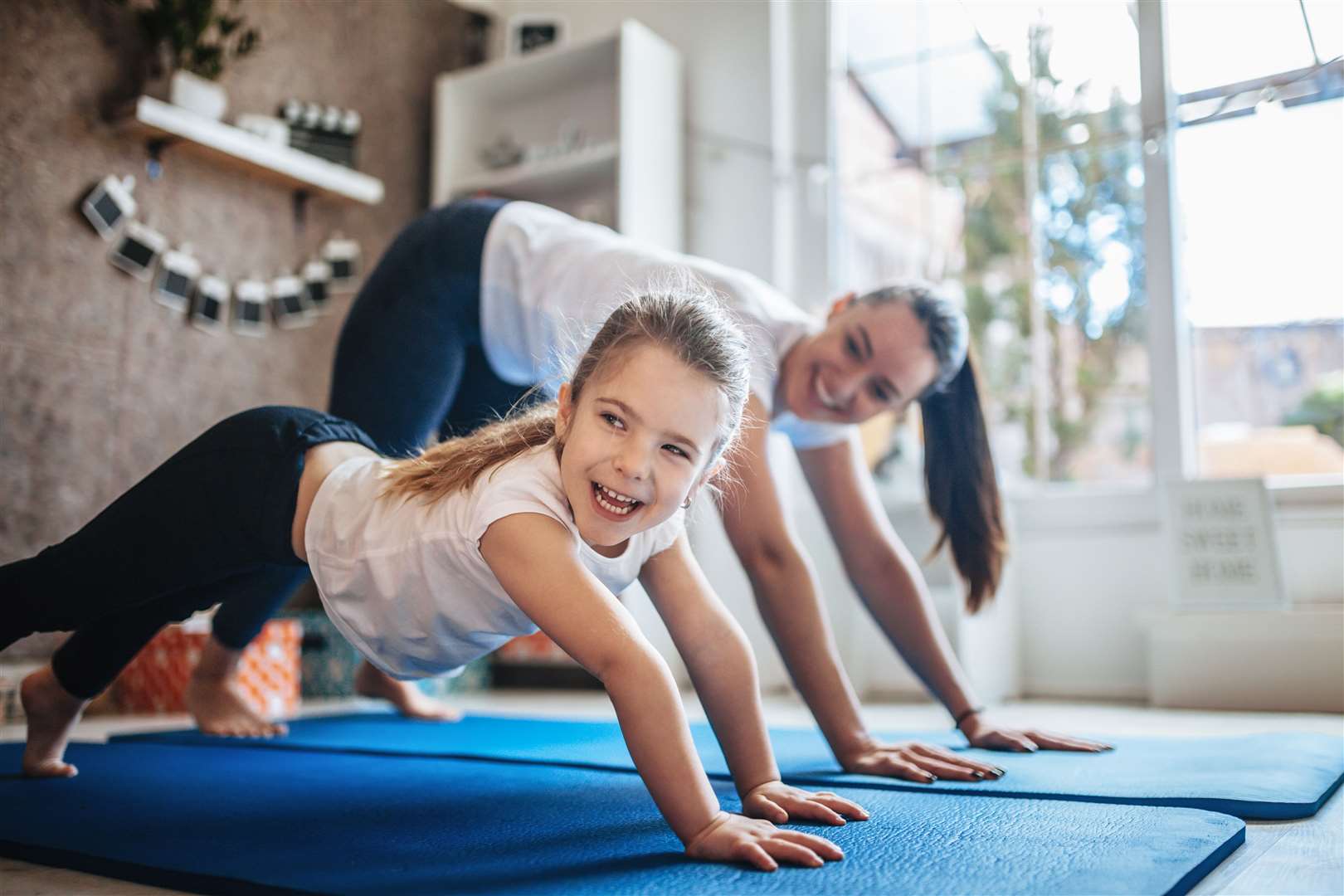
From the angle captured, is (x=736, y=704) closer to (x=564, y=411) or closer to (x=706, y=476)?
(x=706, y=476)

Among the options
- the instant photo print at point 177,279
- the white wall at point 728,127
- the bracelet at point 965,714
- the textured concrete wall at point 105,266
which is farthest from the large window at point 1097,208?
the instant photo print at point 177,279

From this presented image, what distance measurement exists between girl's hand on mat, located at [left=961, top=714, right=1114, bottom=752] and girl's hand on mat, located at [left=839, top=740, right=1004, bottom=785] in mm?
214

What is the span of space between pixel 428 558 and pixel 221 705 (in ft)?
3.22

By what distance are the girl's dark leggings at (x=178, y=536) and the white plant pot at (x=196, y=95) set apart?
1.78 metres

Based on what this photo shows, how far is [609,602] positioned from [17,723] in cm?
187

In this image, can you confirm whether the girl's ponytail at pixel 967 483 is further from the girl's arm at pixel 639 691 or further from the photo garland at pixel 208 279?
the photo garland at pixel 208 279

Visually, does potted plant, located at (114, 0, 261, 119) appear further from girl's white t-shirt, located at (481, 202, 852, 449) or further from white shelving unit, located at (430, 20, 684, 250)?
girl's white t-shirt, located at (481, 202, 852, 449)

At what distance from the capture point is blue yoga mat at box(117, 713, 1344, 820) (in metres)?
1.25

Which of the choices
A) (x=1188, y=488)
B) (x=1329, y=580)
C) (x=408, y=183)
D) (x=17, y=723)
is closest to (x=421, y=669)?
(x=17, y=723)

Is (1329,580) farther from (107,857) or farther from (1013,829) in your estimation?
(107,857)

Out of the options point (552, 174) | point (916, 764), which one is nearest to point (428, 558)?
point (916, 764)

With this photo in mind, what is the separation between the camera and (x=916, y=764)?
138cm

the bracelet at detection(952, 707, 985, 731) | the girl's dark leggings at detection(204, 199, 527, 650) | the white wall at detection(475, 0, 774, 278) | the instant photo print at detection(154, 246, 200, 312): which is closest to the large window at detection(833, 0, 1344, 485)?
the white wall at detection(475, 0, 774, 278)

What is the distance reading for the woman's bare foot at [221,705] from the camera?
6.20 feet
